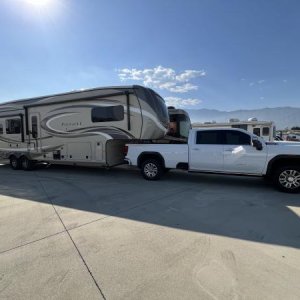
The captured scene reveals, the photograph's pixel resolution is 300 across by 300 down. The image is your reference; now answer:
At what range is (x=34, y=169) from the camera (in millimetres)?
12961

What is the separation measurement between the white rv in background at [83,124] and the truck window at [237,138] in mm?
2593

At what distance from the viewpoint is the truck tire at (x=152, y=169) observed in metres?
9.30

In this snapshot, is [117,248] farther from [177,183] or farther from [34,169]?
[34,169]

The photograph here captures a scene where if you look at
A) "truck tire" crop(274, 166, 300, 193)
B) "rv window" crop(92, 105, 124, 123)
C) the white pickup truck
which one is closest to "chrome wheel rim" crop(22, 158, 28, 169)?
"rv window" crop(92, 105, 124, 123)

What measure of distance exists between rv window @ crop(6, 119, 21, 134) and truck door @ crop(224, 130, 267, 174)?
9.58 metres

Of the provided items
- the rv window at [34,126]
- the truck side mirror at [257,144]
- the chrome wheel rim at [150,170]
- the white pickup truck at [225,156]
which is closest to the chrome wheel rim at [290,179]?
the white pickup truck at [225,156]

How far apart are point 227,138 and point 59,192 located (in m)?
5.30

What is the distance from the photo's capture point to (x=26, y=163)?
12688mm

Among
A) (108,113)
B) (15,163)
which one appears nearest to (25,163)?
(15,163)

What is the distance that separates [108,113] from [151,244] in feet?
22.2

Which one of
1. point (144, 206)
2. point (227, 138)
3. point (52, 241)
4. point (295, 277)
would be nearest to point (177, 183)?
point (227, 138)

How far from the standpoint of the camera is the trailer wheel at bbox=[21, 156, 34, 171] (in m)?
12.6

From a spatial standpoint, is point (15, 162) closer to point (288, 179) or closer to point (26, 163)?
point (26, 163)

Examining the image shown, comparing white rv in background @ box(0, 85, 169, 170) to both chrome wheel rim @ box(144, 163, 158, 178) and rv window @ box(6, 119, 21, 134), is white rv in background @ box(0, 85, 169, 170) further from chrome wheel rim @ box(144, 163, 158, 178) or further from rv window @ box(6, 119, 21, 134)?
chrome wheel rim @ box(144, 163, 158, 178)
